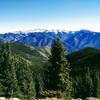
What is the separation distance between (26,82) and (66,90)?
49.7 meters

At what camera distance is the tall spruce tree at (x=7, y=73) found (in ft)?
246

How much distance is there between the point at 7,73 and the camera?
77688 millimetres

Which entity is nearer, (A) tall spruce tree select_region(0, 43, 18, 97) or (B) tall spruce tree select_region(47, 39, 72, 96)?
(B) tall spruce tree select_region(47, 39, 72, 96)

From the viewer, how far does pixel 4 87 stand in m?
79.1

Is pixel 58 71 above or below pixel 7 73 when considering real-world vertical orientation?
above

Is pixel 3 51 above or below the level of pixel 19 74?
above

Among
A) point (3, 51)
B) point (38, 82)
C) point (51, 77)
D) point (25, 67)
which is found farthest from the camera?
point (38, 82)

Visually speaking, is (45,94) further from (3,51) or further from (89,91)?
(89,91)

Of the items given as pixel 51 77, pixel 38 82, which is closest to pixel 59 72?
pixel 51 77

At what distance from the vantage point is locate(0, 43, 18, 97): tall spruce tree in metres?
74.8

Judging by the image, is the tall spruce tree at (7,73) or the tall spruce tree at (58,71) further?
the tall spruce tree at (7,73)

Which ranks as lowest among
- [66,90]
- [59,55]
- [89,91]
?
[89,91]

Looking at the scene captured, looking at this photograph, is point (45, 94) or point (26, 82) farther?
point (26, 82)

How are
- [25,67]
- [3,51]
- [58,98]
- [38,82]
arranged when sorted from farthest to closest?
[38,82] → [25,67] → [3,51] → [58,98]
